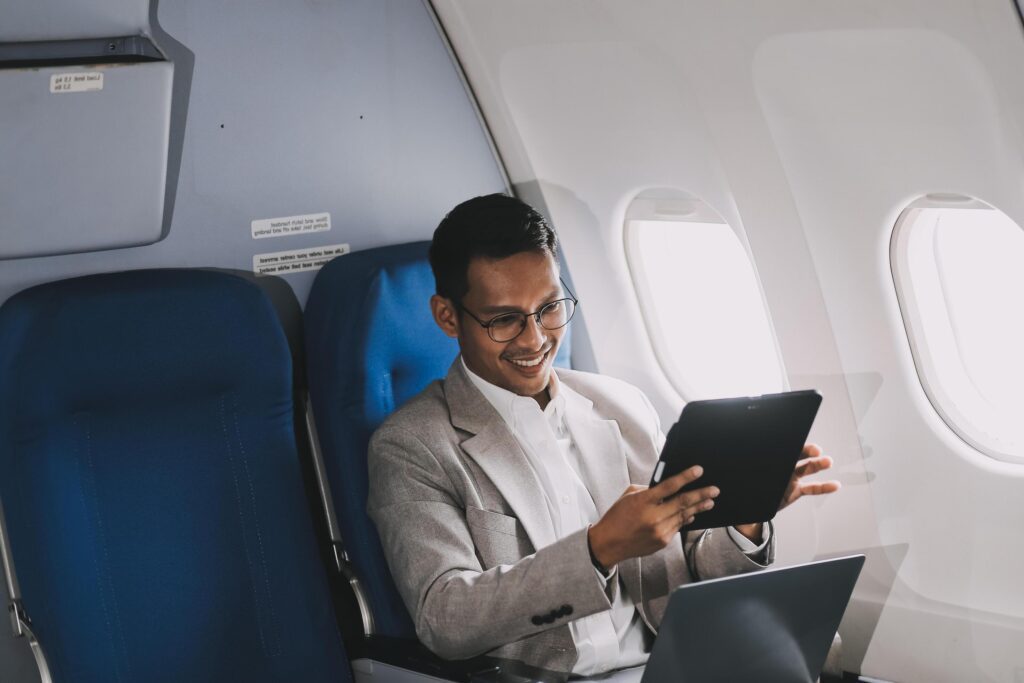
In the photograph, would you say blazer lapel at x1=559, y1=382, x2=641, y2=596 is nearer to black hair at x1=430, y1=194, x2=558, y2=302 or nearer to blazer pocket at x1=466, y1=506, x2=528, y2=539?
blazer pocket at x1=466, y1=506, x2=528, y2=539

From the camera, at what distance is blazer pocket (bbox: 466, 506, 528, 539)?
2.43 metres

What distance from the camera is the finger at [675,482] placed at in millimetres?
2115

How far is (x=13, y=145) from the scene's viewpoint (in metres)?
2.53

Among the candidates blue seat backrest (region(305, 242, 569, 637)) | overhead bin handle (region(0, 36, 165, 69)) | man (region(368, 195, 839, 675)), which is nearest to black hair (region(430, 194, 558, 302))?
man (region(368, 195, 839, 675))

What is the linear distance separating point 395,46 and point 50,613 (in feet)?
5.69

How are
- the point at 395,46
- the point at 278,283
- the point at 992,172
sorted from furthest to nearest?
the point at 395,46 → the point at 278,283 → the point at 992,172

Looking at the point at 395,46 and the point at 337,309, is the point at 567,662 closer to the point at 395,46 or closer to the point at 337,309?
the point at 337,309

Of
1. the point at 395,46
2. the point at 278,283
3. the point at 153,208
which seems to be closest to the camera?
the point at 153,208

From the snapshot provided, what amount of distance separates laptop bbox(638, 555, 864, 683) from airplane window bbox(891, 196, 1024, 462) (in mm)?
686

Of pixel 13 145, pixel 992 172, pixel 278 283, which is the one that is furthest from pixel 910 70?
pixel 13 145

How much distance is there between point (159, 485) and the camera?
8.36 feet

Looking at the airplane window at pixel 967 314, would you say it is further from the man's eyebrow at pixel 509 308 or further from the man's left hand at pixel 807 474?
the man's eyebrow at pixel 509 308

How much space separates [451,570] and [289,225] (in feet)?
3.71

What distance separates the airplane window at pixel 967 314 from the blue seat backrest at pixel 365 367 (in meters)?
1.14
